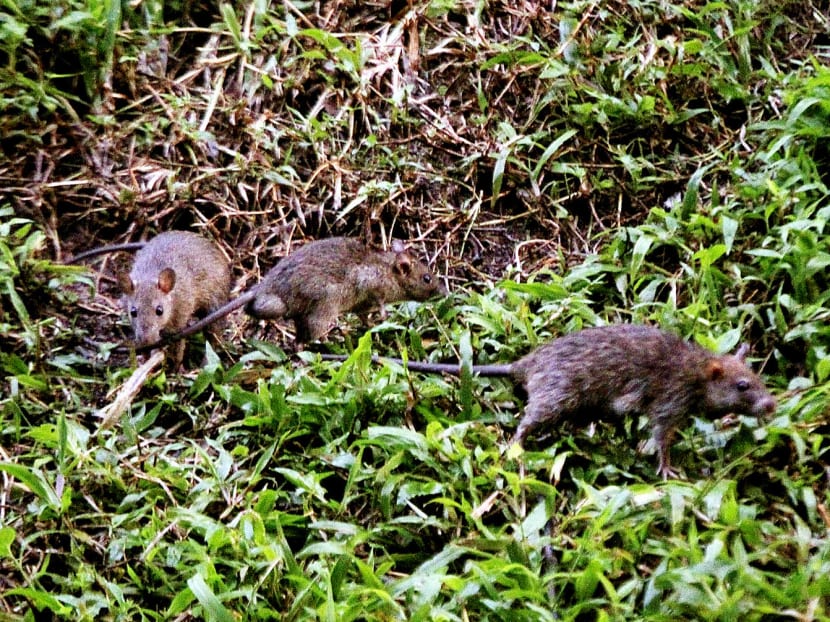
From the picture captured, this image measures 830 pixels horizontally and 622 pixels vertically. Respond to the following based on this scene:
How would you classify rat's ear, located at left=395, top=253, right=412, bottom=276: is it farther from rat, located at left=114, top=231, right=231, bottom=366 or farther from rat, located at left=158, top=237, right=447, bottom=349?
rat, located at left=114, top=231, right=231, bottom=366

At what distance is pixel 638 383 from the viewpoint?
564cm

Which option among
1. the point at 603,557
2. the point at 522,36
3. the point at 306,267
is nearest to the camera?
the point at 603,557

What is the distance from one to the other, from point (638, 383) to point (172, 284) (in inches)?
121

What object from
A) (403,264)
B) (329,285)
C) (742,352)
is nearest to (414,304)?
(403,264)

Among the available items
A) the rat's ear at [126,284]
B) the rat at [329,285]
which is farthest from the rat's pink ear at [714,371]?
the rat's ear at [126,284]

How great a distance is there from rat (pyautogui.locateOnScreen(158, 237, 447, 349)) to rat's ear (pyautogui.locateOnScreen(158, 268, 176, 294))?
11.9 inches

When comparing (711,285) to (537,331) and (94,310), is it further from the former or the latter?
(94,310)

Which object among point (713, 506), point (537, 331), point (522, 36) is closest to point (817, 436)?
point (713, 506)

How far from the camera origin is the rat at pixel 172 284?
22.0 feet

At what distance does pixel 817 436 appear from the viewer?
17.1 ft

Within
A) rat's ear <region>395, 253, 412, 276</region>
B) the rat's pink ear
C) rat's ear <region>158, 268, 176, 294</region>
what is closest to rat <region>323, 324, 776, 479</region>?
the rat's pink ear

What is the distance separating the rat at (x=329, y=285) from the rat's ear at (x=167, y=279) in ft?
0.99

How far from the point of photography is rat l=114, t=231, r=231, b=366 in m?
6.71

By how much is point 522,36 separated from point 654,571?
5076 mm
